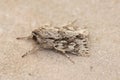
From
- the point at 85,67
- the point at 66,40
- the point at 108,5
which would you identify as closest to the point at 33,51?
the point at 66,40

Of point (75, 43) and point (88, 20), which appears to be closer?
point (75, 43)

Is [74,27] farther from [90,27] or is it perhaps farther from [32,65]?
[32,65]

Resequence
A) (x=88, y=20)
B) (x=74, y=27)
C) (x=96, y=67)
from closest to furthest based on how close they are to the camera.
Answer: (x=96, y=67) < (x=74, y=27) < (x=88, y=20)

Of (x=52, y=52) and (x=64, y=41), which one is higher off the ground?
(x=64, y=41)

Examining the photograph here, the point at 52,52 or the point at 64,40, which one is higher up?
the point at 64,40

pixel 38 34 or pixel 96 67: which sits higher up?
pixel 38 34

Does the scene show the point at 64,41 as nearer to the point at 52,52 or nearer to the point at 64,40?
the point at 64,40

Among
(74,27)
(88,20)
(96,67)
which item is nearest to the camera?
(96,67)

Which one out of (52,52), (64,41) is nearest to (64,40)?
(64,41)
